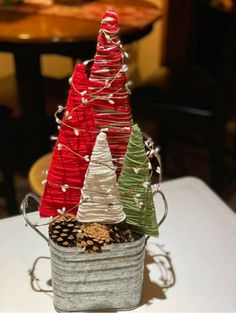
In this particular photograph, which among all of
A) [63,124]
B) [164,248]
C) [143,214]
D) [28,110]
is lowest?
[28,110]

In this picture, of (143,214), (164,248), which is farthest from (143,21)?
(143,214)

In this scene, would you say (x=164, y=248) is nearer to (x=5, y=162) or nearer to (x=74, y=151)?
A: (x=74, y=151)

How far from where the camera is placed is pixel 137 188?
571 mm

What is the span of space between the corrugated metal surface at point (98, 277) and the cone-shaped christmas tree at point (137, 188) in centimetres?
2

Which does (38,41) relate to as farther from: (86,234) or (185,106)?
(86,234)

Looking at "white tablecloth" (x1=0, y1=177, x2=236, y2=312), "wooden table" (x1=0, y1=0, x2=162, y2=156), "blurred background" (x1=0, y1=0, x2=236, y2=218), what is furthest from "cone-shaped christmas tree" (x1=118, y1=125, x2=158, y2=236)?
"blurred background" (x1=0, y1=0, x2=236, y2=218)

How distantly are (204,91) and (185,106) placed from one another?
150mm

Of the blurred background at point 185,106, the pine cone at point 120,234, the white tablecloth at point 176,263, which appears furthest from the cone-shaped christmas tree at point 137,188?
the blurred background at point 185,106

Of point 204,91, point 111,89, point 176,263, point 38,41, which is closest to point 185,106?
point 204,91

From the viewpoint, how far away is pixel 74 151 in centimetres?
57

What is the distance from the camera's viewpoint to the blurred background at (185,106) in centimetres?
163

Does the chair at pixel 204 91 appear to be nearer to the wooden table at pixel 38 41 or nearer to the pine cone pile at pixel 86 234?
the wooden table at pixel 38 41

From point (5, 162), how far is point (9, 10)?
56 centimetres

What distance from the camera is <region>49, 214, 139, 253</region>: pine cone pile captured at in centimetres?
56
